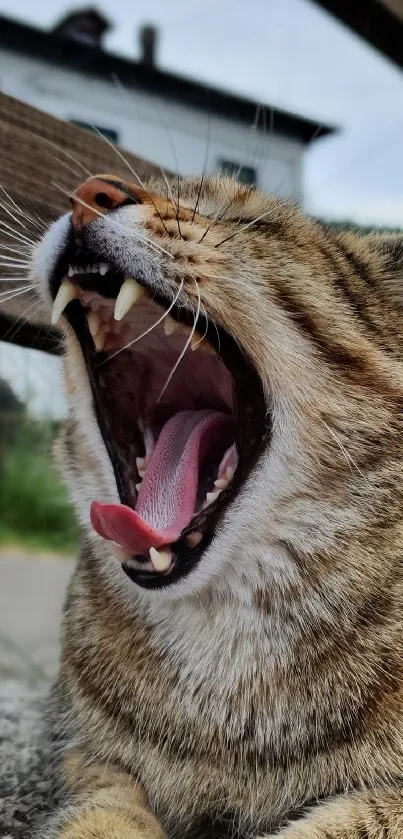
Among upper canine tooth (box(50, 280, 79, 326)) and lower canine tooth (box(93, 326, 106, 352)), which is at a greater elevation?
upper canine tooth (box(50, 280, 79, 326))

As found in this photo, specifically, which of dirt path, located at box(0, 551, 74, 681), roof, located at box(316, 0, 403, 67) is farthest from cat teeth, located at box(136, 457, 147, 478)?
dirt path, located at box(0, 551, 74, 681)

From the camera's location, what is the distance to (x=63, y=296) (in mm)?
1392

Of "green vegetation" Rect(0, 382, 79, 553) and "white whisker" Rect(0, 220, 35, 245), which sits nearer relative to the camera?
"white whisker" Rect(0, 220, 35, 245)

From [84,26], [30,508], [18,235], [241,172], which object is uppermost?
[84,26]

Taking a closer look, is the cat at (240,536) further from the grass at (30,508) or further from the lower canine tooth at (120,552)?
the grass at (30,508)

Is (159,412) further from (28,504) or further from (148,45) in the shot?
(28,504)

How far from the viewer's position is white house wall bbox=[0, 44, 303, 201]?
6.20 ft

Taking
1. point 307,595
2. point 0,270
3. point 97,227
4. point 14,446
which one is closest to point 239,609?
point 307,595

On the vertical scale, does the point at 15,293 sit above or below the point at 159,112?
below

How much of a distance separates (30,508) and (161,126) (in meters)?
4.32

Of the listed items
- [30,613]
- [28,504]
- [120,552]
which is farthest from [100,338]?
[28,504]

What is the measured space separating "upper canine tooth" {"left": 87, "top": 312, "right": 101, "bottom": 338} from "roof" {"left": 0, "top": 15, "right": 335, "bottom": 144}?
2.38 feet

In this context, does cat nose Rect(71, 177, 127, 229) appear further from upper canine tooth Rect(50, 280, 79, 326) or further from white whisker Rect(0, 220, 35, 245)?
white whisker Rect(0, 220, 35, 245)

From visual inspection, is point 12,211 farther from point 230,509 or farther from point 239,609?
point 239,609
